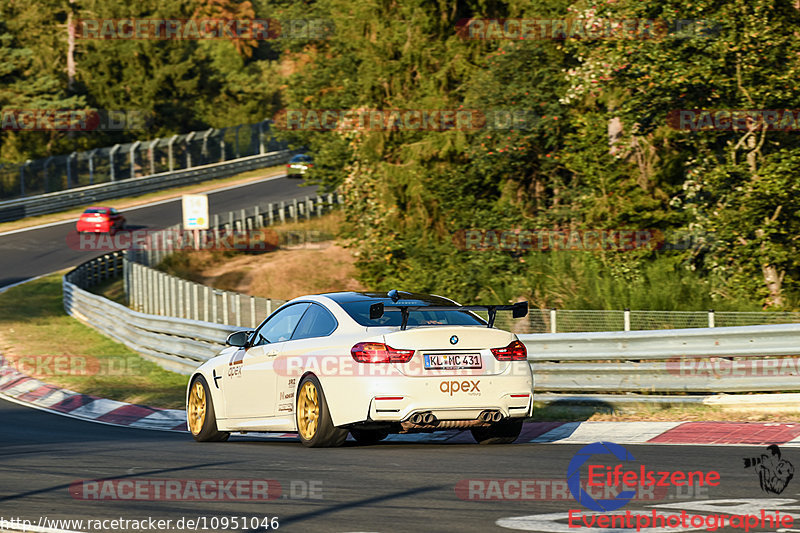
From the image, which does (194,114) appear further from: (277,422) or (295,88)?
(277,422)

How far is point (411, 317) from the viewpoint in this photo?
986 centimetres

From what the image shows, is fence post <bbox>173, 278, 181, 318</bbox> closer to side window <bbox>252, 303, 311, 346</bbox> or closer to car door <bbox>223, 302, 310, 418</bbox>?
car door <bbox>223, 302, 310, 418</bbox>

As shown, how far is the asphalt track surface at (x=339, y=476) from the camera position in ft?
20.6

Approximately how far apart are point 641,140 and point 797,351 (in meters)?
11.4

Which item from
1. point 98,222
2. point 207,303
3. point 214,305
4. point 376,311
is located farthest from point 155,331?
point 98,222

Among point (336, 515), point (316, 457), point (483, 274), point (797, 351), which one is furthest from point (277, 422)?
point (483, 274)

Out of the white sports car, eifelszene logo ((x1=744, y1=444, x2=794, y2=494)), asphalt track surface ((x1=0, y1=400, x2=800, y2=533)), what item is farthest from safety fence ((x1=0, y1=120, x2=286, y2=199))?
eifelszene logo ((x1=744, y1=444, x2=794, y2=494))

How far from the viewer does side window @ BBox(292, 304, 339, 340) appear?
32.5ft

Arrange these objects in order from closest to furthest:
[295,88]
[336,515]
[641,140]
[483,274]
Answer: [336,515] < [641,140] < [483,274] < [295,88]

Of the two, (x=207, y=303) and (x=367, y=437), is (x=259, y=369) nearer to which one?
(x=367, y=437)

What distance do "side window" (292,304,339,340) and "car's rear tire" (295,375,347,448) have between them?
0.46 meters

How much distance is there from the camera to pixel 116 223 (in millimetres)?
46344

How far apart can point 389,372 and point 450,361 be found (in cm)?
55

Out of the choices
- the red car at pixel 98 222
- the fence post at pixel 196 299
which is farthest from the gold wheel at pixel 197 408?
the red car at pixel 98 222
